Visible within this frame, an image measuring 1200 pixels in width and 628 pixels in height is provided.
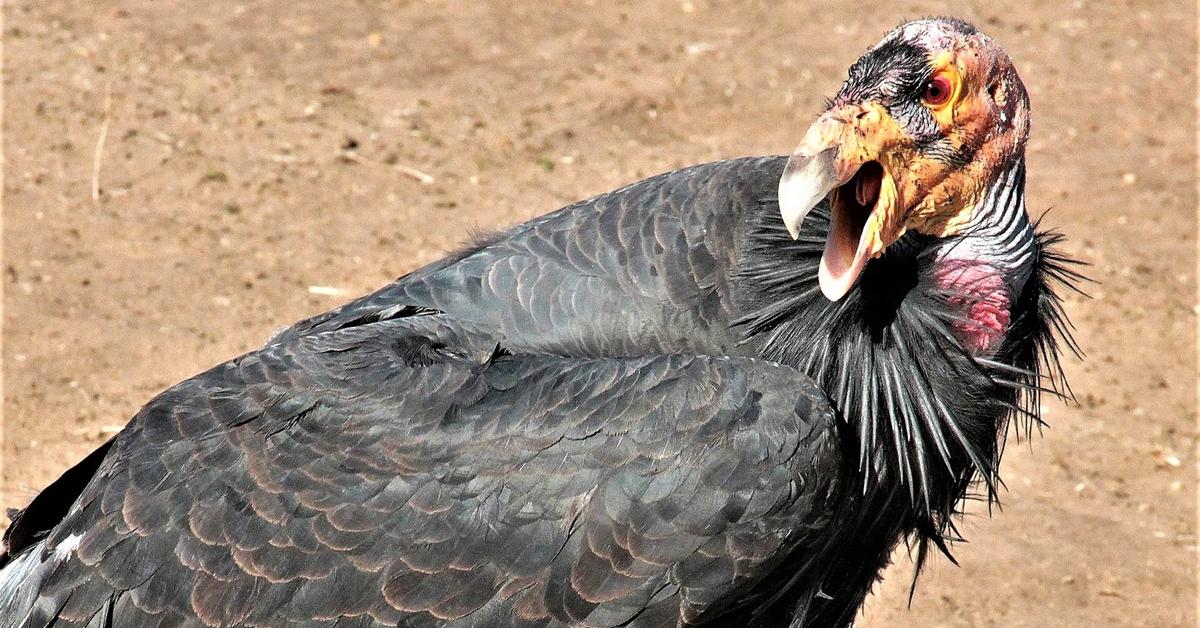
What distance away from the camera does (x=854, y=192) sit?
4.42 metres

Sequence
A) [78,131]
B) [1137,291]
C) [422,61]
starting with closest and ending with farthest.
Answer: [1137,291] < [78,131] < [422,61]

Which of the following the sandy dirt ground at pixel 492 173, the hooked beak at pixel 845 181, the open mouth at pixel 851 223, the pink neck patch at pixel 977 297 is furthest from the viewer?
the sandy dirt ground at pixel 492 173

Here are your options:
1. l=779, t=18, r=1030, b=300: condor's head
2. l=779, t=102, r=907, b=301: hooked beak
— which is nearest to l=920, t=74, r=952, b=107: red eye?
l=779, t=18, r=1030, b=300: condor's head

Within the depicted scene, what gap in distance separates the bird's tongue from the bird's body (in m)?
0.06

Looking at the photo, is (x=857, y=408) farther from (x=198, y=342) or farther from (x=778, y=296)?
(x=198, y=342)

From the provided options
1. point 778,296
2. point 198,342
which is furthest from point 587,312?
point 198,342

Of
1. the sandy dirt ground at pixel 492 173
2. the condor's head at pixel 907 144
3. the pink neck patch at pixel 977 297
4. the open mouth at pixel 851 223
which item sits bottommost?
the sandy dirt ground at pixel 492 173

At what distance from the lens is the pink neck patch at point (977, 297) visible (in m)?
4.43

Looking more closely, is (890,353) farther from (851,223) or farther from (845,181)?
(845,181)

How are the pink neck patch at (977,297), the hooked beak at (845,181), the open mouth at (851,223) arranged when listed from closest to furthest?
the hooked beak at (845,181) → the open mouth at (851,223) → the pink neck patch at (977,297)

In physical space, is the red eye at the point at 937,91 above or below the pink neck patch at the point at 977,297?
above

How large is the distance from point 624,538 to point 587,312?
0.88m

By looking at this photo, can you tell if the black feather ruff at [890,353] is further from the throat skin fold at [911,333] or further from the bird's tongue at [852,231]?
the bird's tongue at [852,231]

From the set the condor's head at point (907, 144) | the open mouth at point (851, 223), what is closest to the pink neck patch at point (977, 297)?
the condor's head at point (907, 144)
